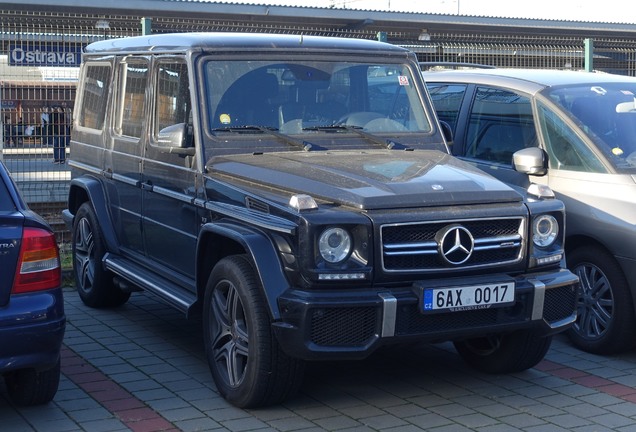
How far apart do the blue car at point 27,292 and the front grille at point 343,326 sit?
1.32 meters

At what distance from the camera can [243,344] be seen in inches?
218

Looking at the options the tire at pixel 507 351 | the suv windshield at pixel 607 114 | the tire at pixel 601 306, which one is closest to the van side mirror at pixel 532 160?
the suv windshield at pixel 607 114

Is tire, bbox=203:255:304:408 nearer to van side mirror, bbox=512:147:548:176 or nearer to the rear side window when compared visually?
the rear side window

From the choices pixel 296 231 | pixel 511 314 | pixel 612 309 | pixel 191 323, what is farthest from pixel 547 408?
pixel 191 323

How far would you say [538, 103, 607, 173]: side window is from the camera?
7.02m

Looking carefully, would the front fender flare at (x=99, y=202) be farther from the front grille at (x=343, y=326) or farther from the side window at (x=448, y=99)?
the front grille at (x=343, y=326)

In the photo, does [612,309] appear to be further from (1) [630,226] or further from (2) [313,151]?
(2) [313,151]

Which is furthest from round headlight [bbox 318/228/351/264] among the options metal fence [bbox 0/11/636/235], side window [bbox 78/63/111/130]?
metal fence [bbox 0/11/636/235]

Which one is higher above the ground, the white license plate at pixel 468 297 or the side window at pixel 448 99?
the side window at pixel 448 99

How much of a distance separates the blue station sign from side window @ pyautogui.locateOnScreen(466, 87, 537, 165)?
17.2ft

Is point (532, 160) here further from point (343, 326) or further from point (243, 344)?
point (243, 344)

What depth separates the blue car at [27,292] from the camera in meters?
5.05

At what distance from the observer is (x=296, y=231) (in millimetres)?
5152

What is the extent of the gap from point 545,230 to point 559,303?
0.42 m
